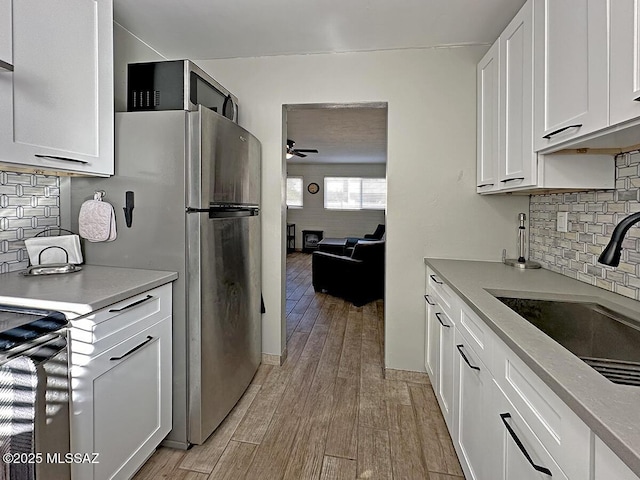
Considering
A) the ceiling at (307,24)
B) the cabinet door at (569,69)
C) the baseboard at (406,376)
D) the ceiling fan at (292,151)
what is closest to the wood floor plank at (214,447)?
the baseboard at (406,376)

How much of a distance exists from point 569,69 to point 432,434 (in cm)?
187

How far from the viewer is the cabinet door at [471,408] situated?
128cm

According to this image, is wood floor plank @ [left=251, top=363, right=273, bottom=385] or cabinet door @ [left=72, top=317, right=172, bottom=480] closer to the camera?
cabinet door @ [left=72, top=317, right=172, bottom=480]

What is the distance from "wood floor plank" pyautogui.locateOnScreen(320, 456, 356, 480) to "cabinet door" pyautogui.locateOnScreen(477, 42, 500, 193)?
173cm

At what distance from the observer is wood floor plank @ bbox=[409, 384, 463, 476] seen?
1.72 meters

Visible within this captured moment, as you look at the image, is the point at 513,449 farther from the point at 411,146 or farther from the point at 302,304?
the point at 302,304

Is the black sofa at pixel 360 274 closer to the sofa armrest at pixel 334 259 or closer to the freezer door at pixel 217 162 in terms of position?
the sofa armrest at pixel 334 259

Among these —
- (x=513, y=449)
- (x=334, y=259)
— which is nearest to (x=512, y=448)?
(x=513, y=449)

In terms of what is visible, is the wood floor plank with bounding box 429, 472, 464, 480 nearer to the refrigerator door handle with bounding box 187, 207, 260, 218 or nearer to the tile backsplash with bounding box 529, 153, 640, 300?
the tile backsplash with bounding box 529, 153, 640, 300

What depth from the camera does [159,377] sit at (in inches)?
65.6

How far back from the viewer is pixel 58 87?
149 centimetres

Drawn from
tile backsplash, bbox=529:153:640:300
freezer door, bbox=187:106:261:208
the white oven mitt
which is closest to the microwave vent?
freezer door, bbox=187:106:261:208

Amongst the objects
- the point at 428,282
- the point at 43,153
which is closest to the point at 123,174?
the point at 43,153

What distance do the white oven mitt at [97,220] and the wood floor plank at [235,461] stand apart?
4.13 ft
